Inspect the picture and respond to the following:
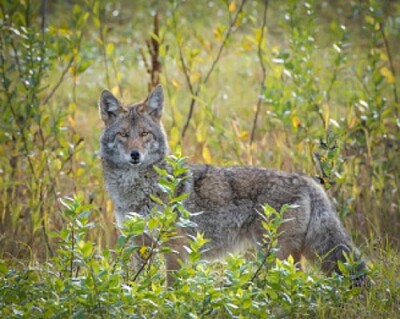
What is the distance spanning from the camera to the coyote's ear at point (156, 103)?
23.0ft

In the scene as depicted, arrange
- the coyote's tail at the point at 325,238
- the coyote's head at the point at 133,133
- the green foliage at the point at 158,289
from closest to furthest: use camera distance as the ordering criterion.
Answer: the green foliage at the point at 158,289 < the coyote's tail at the point at 325,238 < the coyote's head at the point at 133,133

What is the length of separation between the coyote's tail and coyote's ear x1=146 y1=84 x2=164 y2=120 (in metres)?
1.59

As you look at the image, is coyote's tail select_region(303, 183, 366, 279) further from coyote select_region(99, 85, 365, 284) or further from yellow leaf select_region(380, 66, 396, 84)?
yellow leaf select_region(380, 66, 396, 84)

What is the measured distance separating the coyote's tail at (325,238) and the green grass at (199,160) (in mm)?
247

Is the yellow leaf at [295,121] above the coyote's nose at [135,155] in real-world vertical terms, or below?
below

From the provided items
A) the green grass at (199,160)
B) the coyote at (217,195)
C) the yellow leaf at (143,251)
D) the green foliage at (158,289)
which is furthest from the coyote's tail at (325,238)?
the yellow leaf at (143,251)

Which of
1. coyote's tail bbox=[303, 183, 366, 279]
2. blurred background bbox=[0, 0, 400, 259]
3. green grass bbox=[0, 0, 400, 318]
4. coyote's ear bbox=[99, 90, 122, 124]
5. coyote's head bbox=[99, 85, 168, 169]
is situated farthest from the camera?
blurred background bbox=[0, 0, 400, 259]

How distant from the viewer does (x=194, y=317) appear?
183 inches

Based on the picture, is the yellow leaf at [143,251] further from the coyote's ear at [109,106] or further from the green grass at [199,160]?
the coyote's ear at [109,106]

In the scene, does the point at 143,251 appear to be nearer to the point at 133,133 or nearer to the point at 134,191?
the point at 134,191

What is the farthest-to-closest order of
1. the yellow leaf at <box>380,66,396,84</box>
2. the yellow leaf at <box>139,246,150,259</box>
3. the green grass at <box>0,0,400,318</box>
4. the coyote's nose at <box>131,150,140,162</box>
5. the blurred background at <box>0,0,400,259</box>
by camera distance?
the yellow leaf at <box>380,66,396,84</box>, the blurred background at <box>0,0,400,259</box>, the coyote's nose at <box>131,150,140,162</box>, the yellow leaf at <box>139,246,150,259</box>, the green grass at <box>0,0,400,318</box>

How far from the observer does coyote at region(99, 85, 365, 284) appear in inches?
246

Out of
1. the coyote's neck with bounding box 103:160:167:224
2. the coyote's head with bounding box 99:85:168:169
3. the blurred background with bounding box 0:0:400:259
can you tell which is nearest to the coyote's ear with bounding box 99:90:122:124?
the coyote's head with bounding box 99:85:168:169

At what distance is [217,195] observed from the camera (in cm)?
666
